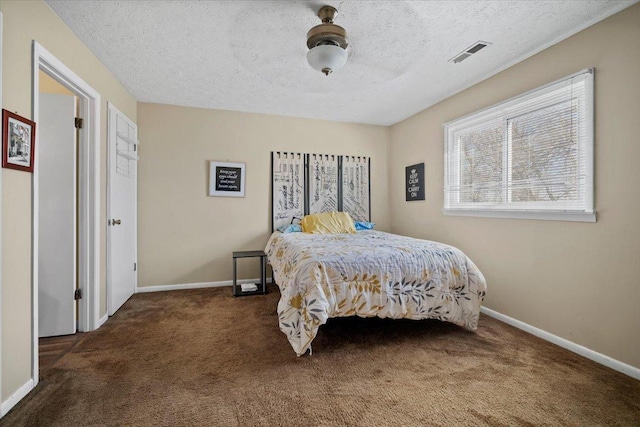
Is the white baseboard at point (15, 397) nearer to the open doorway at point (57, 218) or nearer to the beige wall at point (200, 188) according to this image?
the open doorway at point (57, 218)

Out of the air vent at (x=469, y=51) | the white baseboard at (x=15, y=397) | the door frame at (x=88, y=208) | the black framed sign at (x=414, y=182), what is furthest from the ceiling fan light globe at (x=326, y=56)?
the white baseboard at (x=15, y=397)

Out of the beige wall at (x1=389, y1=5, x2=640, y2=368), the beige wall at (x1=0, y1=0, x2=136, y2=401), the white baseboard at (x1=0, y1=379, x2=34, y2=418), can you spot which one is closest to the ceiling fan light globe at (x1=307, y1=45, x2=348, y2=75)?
the beige wall at (x1=389, y1=5, x2=640, y2=368)

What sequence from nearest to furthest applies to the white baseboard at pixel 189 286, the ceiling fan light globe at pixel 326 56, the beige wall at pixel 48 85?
the ceiling fan light globe at pixel 326 56 → the beige wall at pixel 48 85 → the white baseboard at pixel 189 286

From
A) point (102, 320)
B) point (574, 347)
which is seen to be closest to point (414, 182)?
point (574, 347)

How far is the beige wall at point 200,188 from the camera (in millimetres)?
3686

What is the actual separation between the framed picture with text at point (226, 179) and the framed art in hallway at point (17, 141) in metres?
2.16

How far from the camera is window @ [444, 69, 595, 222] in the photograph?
2.17 metres

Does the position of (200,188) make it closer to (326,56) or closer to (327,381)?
(326,56)

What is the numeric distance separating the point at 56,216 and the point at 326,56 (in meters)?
2.50

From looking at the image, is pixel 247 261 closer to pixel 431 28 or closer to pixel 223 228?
pixel 223 228

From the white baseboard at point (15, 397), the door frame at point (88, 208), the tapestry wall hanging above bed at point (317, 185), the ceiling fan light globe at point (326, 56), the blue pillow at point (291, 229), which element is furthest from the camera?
the tapestry wall hanging above bed at point (317, 185)

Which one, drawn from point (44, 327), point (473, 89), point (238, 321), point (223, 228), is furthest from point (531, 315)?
point (44, 327)

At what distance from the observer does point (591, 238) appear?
2.09 m

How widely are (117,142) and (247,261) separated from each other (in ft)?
6.72
